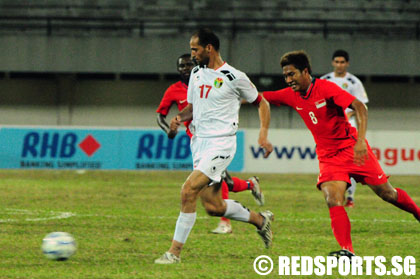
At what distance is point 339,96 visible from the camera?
7023mm

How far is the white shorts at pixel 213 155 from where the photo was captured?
22.8 ft

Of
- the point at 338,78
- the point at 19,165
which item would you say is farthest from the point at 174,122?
the point at 19,165

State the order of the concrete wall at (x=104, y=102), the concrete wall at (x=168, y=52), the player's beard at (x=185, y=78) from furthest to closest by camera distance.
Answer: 1. the concrete wall at (x=104, y=102)
2. the concrete wall at (x=168, y=52)
3. the player's beard at (x=185, y=78)

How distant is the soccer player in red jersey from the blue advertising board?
1454 centimetres

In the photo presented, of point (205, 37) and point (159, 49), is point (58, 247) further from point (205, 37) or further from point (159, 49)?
point (159, 49)

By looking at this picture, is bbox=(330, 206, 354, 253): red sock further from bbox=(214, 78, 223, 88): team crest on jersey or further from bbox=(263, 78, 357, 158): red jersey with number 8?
bbox=(214, 78, 223, 88): team crest on jersey

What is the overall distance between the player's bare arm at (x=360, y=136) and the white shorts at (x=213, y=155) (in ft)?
3.69

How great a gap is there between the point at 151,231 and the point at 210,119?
2634mm

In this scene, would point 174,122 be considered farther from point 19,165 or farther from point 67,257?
point 19,165

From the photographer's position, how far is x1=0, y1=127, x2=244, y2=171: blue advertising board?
22.1 meters

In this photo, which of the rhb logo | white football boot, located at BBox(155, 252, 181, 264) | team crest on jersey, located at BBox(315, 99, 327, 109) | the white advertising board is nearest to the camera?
white football boot, located at BBox(155, 252, 181, 264)

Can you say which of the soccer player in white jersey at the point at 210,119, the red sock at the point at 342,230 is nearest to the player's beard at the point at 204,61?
the soccer player in white jersey at the point at 210,119

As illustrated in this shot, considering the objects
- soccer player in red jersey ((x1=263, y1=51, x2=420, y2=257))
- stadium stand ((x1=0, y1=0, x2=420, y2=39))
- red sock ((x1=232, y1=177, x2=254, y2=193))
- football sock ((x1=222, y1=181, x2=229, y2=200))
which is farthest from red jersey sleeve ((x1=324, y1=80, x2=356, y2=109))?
stadium stand ((x1=0, y1=0, x2=420, y2=39))

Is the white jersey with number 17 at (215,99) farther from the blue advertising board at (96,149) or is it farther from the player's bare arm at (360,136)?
the blue advertising board at (96,149)
